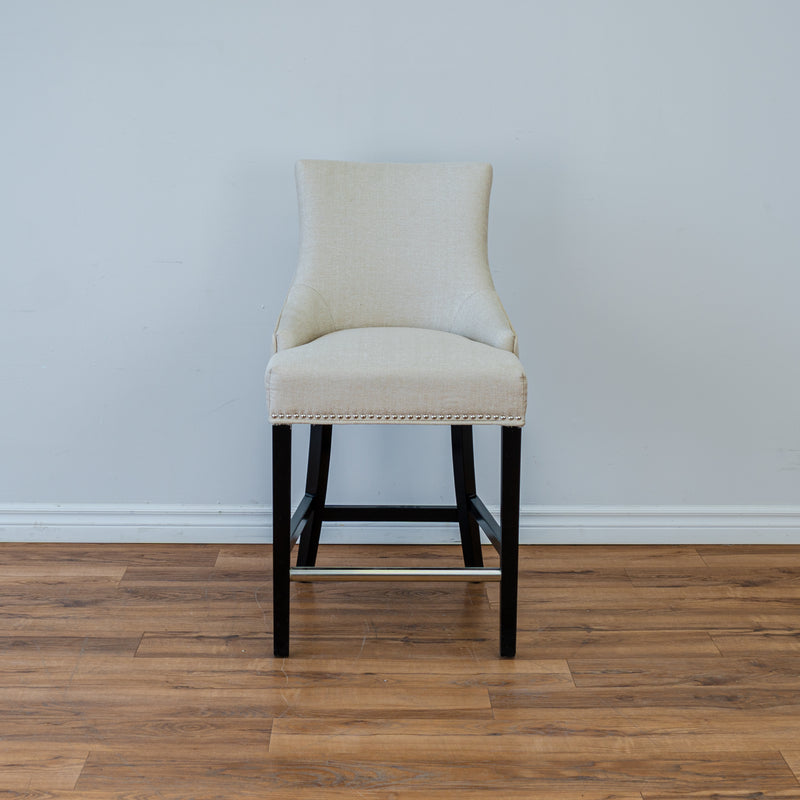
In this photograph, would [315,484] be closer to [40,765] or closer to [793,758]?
[40,765]

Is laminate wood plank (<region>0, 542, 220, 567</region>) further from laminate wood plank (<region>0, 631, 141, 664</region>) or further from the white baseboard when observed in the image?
laminate wood plank (<region>0, 631, 141, 664</region>)

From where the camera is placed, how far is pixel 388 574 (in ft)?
5.15

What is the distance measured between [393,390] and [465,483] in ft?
1.41

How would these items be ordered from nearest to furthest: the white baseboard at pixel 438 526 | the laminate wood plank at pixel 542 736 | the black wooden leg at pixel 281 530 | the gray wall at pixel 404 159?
the laminate wood plank at pixel 542 736
the black wooden leg at pixel 281 530
the gray wall at pixel 404 159
the white baseboard at pixel 438 526

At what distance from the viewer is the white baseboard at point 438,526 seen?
2.12 m

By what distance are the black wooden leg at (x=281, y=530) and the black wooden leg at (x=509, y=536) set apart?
38cm

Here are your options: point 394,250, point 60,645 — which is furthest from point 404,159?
point 60,645

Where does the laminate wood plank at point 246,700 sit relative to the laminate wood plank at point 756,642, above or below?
above

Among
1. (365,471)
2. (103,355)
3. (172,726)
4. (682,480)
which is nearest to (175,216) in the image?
(103,355)

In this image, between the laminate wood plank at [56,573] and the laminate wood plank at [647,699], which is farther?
the laminate wood plank at [56,573]

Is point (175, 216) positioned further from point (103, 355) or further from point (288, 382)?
point (288, 382)

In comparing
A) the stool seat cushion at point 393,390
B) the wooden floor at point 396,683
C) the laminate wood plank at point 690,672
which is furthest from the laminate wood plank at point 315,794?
the stool seat cushion at point 393,390

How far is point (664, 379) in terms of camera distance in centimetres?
212

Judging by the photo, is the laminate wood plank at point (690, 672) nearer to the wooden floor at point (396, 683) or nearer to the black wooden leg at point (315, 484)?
the wooden floor at point (396, 683)
